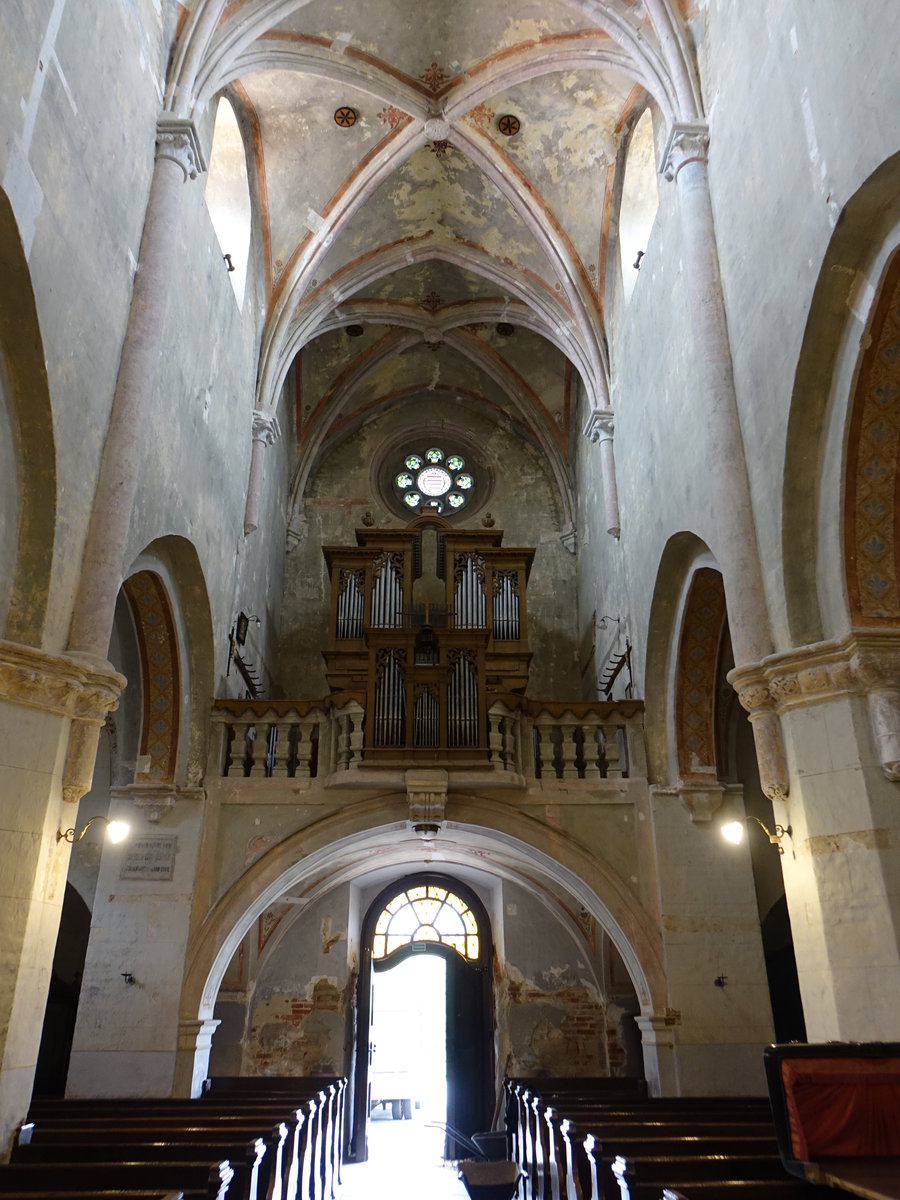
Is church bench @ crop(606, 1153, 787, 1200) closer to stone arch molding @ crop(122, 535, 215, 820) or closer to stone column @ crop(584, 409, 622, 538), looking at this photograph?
stone arch molding @ crop(122, 535, 215, 820)

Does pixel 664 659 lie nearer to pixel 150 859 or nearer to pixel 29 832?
pixel 150 859

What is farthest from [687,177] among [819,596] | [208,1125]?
[208,1125]

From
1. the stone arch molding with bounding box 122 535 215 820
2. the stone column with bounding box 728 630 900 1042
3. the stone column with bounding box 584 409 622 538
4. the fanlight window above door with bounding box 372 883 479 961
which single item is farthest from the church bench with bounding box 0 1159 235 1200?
the fanlight window above door with bounding box 372 883 479 961

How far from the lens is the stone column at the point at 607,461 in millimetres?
13883

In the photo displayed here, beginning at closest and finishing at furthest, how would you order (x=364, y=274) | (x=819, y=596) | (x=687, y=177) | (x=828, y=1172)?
(x=828, y=1172) < (x=819, y=596) < (x=687, y=177) < (x=364, y=274)

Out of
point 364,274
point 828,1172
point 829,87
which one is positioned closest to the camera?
point 828,1172

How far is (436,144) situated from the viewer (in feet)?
46.8

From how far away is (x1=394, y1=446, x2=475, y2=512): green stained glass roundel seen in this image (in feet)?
64.7

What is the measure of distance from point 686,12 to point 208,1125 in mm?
11552

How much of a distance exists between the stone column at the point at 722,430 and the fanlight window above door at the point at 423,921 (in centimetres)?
1024

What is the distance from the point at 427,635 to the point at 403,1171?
746 centimetres

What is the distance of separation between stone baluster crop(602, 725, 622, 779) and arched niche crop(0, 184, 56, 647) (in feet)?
21.9

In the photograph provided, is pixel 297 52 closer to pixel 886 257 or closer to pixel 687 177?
pixel 687 177

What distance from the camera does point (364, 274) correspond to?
620 inches
